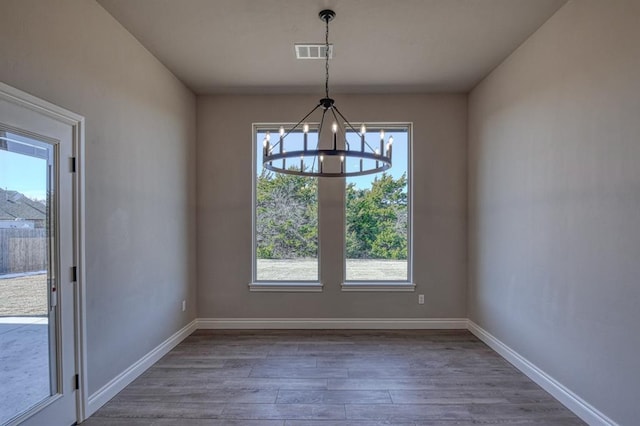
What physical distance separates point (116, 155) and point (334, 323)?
10.4 ft

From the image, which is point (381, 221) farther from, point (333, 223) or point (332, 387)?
point (332, 387)

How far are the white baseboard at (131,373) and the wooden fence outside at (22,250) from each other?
1.15m

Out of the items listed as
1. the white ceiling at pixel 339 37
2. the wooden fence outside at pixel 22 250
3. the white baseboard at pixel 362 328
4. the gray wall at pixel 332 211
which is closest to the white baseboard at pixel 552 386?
the white baseboard at pixel 362 328

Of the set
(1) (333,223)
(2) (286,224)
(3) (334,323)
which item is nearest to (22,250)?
(2) (286,224)

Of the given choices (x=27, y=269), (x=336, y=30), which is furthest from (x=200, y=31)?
(x=27, y=269)

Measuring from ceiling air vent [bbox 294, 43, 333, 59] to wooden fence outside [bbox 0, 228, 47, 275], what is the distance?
8.49 ft

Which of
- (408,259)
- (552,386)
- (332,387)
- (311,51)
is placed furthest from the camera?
(408,259)

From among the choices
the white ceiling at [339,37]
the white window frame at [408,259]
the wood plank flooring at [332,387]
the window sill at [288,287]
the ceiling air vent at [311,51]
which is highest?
the white ceiling at [339,37]

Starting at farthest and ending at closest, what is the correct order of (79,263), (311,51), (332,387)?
(311,51), (332,387), (79,263)

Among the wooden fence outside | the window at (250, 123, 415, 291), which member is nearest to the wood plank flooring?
the window at (250, 123, 415, 291)

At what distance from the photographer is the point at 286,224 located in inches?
182

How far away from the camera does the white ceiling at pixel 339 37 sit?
269cm

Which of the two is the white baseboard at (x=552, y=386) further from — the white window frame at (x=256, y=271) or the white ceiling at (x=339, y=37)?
the white ceiling at (x=339, y=37)

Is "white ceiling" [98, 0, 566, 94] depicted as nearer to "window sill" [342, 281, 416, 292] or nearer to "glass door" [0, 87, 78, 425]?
"glass door" [0, 87, 78, 425]
